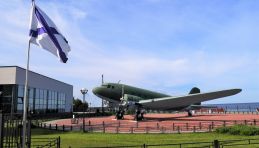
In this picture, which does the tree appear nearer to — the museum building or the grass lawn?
the museum building

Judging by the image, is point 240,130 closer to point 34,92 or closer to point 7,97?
point 7,97

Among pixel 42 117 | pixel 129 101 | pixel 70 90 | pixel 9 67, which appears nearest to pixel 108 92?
pixel 129 101

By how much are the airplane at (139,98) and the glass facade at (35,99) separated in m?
12.7

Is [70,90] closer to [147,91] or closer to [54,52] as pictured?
[147,91]

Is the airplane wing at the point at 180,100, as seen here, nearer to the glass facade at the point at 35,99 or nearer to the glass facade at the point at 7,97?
the glass facade at the point at 35,99

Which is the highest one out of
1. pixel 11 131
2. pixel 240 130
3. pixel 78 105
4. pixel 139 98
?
pixel 139 98

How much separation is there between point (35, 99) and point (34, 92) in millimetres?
1331

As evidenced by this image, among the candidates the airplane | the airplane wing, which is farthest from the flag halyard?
the airplane wing

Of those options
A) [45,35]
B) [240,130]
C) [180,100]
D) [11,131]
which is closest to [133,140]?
[240,130]

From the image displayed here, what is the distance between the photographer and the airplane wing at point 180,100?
54312 mm

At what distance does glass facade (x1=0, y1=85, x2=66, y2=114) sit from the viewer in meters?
62.3

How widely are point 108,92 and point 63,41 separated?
46345 mm

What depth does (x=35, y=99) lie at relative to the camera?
70875 mm

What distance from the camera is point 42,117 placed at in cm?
6494
